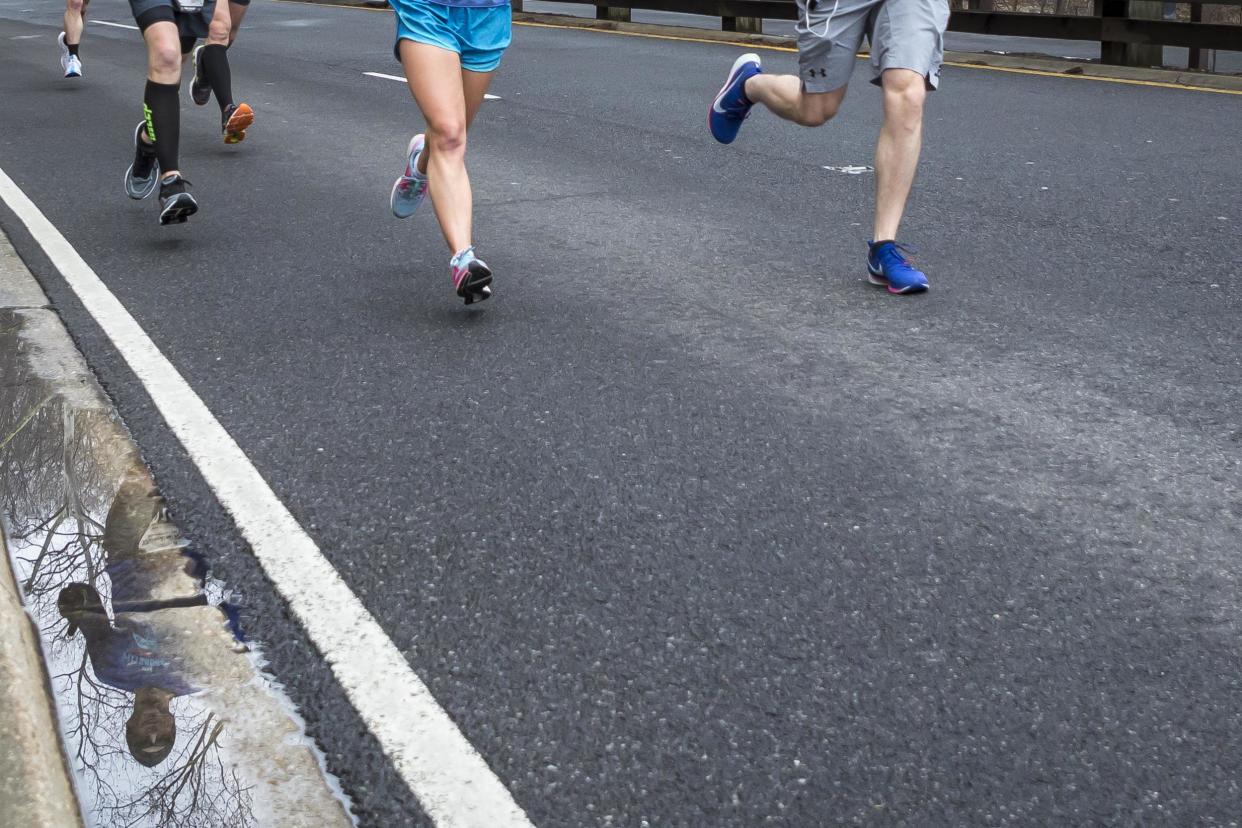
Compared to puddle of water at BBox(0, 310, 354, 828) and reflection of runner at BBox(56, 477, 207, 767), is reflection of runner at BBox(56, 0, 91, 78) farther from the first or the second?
reflection of runner at BBox(56, 477, 207, 767)

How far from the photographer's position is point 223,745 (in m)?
2.52

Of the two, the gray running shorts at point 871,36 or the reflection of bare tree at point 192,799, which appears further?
the gray running shorts at point 871,36

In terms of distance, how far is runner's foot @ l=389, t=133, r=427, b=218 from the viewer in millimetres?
5777

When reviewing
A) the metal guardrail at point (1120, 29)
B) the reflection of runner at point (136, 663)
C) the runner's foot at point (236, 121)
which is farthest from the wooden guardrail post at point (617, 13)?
the reflection of runner at point (136, 663)

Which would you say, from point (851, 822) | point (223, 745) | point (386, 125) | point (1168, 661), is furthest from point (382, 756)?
point (386, 125)

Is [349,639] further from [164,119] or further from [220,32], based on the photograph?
[220,32]

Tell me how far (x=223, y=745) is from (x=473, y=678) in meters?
0.45

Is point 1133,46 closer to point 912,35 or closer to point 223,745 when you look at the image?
point 912,35

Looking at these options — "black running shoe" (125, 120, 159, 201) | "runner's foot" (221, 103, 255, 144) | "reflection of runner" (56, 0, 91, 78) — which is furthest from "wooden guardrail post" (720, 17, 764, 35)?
"black running shoe" (125, 120, 159, 201)

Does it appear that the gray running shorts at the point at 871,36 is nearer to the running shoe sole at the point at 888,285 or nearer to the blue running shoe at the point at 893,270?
the blue running shoe at the point at 893,270

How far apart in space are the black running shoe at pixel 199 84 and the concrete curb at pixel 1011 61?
24.1 ft

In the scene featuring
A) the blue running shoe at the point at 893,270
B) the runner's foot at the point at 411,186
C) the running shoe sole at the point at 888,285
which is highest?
the runner's foot at the point at 411,186

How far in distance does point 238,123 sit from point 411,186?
377 cm

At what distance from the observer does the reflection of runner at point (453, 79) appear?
4.99 metres
